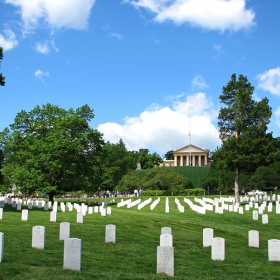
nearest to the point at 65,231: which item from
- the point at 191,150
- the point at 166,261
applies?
the point at 166,261

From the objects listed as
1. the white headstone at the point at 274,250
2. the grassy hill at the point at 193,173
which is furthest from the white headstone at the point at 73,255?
the grassy hill at the point at 193,173

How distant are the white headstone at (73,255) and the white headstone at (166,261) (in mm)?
1981

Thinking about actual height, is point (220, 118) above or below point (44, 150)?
above

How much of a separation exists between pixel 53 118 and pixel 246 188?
127 ft

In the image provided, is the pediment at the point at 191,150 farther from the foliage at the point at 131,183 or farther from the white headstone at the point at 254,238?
the white headstone at the point at 254,238

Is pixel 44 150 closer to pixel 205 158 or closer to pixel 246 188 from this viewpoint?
pixel 246 188

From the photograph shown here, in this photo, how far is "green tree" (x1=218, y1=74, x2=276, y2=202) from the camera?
133 feet

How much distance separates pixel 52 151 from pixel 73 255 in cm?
2855

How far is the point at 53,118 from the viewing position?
4156 centimetres

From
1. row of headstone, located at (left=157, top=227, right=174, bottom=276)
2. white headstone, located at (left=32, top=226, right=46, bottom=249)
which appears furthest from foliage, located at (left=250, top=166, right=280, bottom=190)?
row of headstone, located at (left=157, top=227, right=174, bottom=276)

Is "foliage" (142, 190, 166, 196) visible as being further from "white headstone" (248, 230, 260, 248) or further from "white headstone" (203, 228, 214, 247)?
"white headstone" (203, 228, 214, 247)

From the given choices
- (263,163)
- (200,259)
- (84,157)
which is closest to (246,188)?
(263,163)

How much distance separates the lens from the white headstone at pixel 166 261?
10.1 m

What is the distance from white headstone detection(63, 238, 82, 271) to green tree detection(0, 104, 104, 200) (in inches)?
1083
